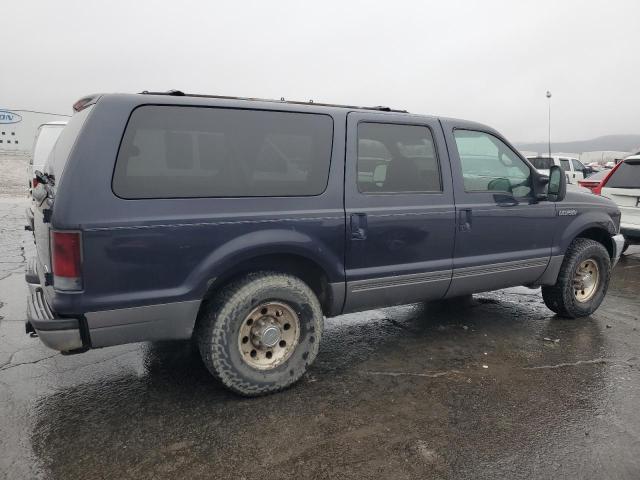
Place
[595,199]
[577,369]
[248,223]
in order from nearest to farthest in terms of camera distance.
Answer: [248,223] → [577,369] → [595,199]

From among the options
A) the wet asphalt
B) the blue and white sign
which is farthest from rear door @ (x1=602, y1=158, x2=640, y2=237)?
the blue and white sign

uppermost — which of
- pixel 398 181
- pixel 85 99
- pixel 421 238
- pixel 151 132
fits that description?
pixel 85 99

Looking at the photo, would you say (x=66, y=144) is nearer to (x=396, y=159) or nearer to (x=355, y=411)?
(x=396, y=159)

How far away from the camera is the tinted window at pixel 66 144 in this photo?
8.98 ft

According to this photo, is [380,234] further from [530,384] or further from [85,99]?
[85,99]

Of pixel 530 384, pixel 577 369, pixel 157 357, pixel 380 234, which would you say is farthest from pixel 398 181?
pixel 157 357

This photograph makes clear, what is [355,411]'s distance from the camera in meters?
3.06

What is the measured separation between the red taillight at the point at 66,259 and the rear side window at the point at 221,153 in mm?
374

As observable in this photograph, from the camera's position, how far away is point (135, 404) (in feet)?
10.2

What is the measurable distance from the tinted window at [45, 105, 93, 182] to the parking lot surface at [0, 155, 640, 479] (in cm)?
153

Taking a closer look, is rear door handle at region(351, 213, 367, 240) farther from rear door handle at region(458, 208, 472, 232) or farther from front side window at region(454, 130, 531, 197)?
front side window at region(454, 130, 531, 197)

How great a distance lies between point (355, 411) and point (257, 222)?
4.55 ft

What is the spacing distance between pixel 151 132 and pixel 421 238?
2136mm

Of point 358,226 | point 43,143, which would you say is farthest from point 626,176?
point 43,143
